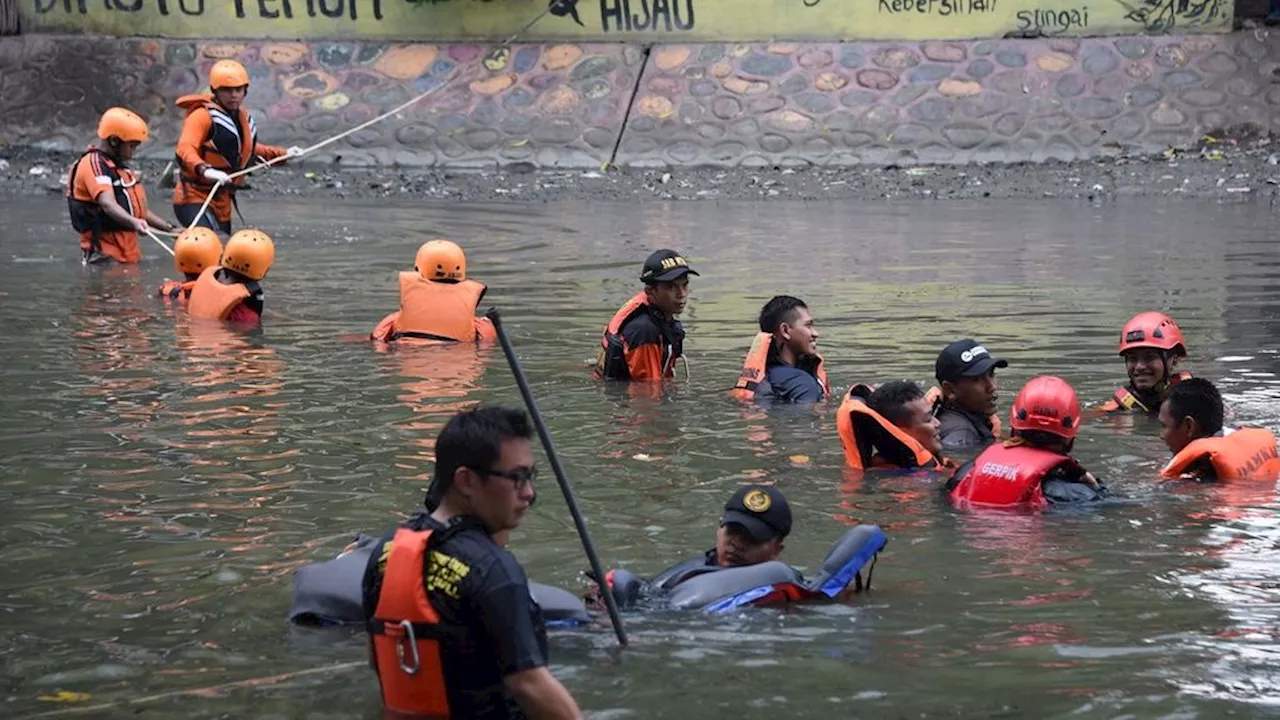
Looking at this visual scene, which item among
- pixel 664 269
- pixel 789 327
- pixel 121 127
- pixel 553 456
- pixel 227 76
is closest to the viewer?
pixel 553 456

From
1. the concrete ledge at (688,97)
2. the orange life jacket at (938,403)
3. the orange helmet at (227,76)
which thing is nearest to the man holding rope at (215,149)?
the orange helmet at (227,76)

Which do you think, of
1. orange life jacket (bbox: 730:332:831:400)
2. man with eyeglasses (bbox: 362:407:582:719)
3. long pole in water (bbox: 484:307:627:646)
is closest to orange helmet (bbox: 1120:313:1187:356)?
orange life jacket (bbox: 730:332:831:400)

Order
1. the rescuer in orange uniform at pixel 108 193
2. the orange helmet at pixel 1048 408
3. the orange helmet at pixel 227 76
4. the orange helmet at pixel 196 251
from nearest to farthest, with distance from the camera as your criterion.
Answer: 1. the orange helmet at pixel 1048 408
2. the orange helmet at pixel 196 251
3. the rescuer in orange uniform at pixel 108 193
4. the orange helmet at pixel 227 76

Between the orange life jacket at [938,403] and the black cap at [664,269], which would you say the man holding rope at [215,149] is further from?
the orange life jacket at [938,403]

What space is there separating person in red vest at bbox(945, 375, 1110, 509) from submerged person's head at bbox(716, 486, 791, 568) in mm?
1577

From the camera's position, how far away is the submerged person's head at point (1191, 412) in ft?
28.7

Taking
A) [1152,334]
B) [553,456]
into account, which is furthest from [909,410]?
[553,456]

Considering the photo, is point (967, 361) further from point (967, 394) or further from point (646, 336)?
point (646, 336)

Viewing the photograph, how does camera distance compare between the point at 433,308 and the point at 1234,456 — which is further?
the point at 433,308

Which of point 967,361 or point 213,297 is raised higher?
point 213,297

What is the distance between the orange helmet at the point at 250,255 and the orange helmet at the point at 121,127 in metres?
3.25

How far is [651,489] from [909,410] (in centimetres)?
126

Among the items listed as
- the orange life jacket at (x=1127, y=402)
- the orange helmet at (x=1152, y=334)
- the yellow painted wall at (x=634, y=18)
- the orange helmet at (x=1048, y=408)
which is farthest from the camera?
the yellow painted wall at (x=634, y=18)

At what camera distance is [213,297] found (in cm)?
1365
